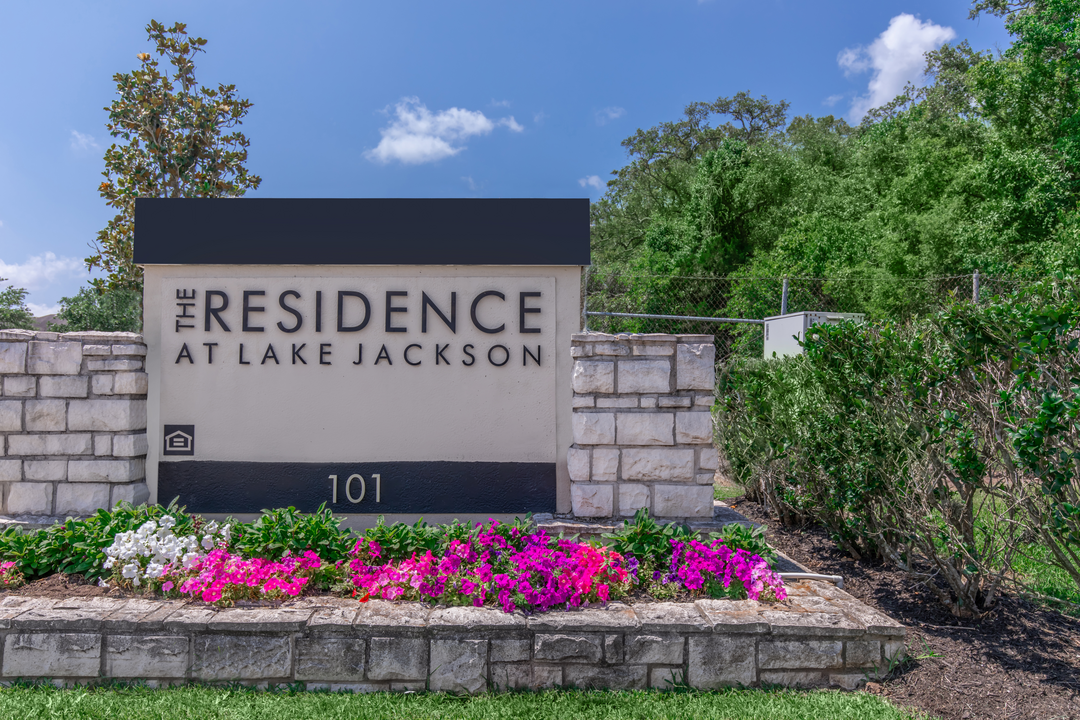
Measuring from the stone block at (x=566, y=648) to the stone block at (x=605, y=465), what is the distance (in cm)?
142

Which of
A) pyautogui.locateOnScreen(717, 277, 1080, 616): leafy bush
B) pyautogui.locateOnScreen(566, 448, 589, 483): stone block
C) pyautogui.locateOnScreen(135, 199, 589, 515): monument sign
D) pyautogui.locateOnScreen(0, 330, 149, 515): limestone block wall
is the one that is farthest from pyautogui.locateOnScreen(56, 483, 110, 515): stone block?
pyautogui.locateOnScreen(717, 277, 1080, 616): leafy bush

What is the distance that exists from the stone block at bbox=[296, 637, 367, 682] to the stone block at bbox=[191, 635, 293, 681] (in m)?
0.07

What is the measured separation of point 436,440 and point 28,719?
2.71m

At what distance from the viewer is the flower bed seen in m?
3.66

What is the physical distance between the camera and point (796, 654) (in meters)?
3.40

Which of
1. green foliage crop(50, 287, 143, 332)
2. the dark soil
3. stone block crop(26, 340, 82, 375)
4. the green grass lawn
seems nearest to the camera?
the green grass lawn

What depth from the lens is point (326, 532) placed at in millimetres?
4086

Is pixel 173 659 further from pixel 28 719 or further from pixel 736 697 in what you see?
pixel 736 697

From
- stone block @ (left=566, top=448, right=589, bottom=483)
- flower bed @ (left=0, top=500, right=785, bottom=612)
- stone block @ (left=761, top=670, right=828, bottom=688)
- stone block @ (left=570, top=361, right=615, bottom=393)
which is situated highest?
stone block @ (left=570, top=361, right=615, bottom=393)

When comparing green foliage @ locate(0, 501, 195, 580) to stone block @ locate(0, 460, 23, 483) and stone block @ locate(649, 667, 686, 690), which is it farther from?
stone block @ locate(649, 667, 686, 690)

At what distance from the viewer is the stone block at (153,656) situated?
11.0 feet

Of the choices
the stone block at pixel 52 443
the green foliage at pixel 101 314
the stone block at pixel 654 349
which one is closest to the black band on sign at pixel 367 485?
the stone block at pixel 52 443

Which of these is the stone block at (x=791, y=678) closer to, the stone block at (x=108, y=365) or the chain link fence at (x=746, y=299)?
the stone block at (x=108, y=365)

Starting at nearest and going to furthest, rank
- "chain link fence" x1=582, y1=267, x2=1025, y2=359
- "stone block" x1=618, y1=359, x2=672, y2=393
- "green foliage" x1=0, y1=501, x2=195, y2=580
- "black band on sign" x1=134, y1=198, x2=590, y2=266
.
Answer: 1. "green foliage" x1=0, y1=501, x2=195, y2=580
2. "stone block" x1=618, y1=359, x2=672, y2=393
3. "black band on sign" x1=134, y1=198, x2=590, y2=266
4. "chain link fence" x1=582, y1=267, x2=1025, y2=359
